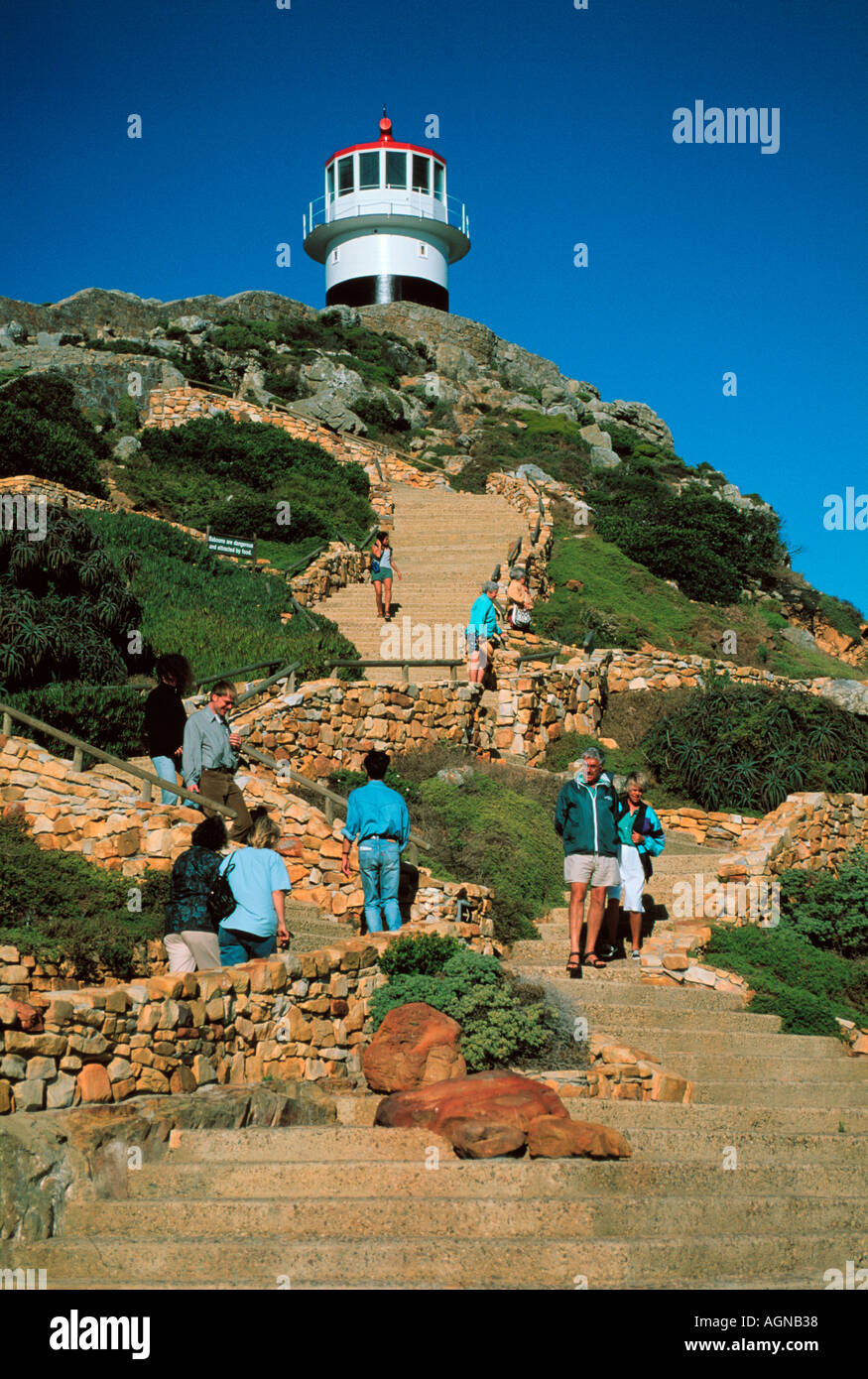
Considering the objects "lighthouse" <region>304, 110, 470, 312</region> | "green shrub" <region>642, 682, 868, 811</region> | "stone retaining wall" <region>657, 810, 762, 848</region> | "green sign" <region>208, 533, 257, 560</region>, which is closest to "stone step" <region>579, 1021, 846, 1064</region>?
"stone retaining wall" <region>657, 810, 762, 848</region>

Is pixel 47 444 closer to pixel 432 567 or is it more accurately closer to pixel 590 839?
pixel 432 567

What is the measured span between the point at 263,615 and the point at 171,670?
9401 mm

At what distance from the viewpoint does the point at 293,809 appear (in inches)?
441

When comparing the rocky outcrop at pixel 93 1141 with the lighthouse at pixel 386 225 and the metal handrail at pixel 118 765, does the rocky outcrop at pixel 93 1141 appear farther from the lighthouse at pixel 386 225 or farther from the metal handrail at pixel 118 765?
the lighthouse at pixel 386 225

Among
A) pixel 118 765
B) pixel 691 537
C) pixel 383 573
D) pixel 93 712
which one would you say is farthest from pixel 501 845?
pixel 691 537

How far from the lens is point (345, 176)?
49094mm

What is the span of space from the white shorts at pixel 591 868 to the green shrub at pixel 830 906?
256 cm

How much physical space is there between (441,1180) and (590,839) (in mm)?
3815

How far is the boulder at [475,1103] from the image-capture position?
261 inches

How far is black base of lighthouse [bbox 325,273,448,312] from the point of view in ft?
162

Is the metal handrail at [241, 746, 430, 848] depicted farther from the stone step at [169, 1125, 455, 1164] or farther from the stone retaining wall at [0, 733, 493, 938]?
the stone step at [169, 1125, 455, 1164]

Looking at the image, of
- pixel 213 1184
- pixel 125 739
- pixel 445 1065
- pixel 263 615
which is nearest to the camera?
pixel 213 1184

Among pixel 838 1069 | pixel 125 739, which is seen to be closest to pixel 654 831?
pixel 838 1069
